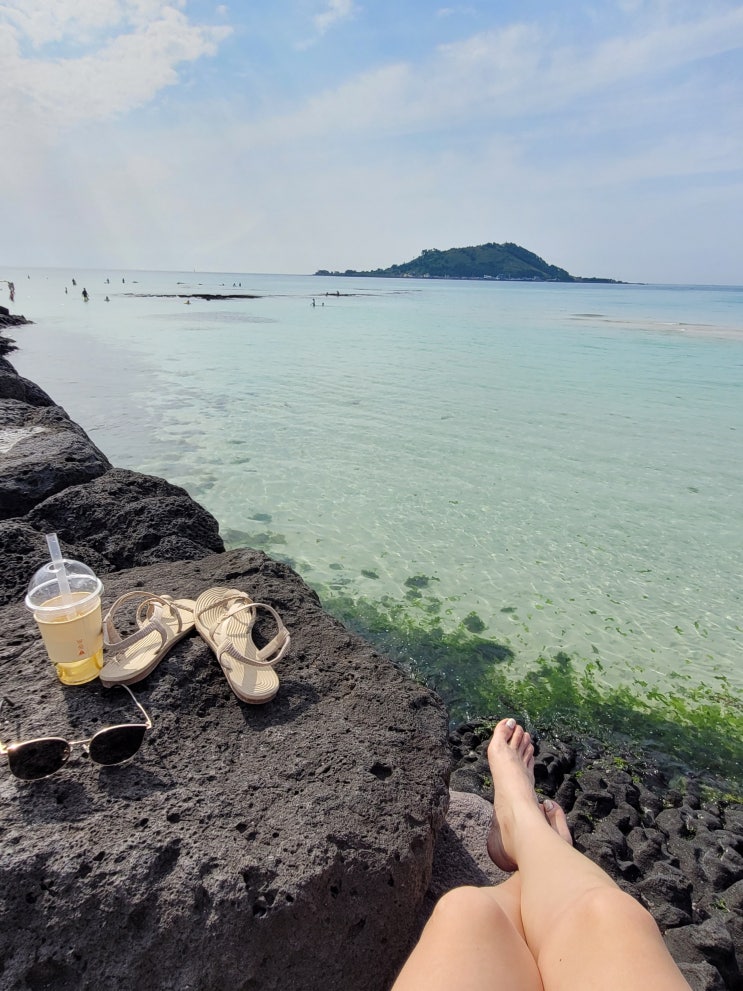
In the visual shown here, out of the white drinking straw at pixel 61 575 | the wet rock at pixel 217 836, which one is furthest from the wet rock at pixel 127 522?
the white drinking straw at pixel 61 575

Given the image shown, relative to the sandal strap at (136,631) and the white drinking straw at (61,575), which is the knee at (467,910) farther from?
the white drinking straw at (61,575)

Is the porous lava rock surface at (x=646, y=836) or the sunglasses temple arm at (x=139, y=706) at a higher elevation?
the sunglasses temple arm at (x=139, y=706)

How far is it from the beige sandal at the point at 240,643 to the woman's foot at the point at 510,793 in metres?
1.08

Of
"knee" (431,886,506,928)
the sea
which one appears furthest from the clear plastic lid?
the sea

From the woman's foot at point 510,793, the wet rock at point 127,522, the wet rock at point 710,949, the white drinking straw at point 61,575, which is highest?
the white drinking straw at point 61,575

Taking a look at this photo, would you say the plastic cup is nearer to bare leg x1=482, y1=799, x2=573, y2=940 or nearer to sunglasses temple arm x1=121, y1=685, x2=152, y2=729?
sunglasses temple arm x1=121, y1=685, x2=152, y2=729

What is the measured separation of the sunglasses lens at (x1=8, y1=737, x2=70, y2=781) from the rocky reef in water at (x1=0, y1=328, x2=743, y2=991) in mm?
39

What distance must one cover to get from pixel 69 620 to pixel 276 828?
106 cm

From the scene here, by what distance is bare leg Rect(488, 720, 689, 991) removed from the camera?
1440mm

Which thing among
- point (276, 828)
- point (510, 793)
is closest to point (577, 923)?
point (510, 793)

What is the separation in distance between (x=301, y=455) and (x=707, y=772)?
700cm

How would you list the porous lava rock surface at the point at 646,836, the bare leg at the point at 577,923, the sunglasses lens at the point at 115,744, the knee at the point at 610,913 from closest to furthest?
the bare leg at the point at 577,923 < the knee at the point at 610,913 < the sunglasses lens at the point at 115,744 < the porous lava rock surface at the point at 646,836

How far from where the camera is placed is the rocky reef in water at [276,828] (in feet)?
5.33

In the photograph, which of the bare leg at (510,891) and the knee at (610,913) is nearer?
the knee at (610,913)
